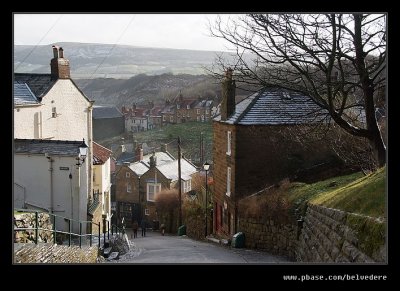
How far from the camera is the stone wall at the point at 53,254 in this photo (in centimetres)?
778

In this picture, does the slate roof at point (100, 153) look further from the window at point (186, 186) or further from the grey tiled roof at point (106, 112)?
the window at point (186, 186)

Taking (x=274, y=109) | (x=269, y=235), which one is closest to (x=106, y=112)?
(x=269, y=235)

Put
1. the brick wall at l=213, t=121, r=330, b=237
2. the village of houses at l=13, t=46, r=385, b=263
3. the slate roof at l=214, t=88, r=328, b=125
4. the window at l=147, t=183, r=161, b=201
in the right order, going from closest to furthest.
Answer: the village of houses at l=13, t=46, r=385, b=263 < the slate roof at l=214, t=88, r=328, b=125 < the window at l=147, t=183, r=161, b=201 < the brick wall at l=213, t=121, r=330, b=237

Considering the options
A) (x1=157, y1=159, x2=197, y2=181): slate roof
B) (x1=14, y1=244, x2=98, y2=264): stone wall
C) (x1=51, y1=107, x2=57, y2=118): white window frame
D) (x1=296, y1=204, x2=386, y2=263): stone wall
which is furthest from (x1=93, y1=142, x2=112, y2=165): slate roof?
(x1=296, y1=204, x2=386, y2=263): stone wall

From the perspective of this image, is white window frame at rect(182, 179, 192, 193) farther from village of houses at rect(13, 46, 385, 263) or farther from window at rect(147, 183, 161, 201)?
window at rect(147, 183, 161, 201)

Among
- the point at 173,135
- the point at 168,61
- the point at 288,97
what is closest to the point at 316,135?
the point at 288,97

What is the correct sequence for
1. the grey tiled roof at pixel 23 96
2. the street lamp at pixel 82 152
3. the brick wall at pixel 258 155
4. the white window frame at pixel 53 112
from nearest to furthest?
the grey tiled roof at pixel 23 96
the street lamp at pixel 82 152
the white window frame at pixel 53 112
the brick wall at pixel 258 155

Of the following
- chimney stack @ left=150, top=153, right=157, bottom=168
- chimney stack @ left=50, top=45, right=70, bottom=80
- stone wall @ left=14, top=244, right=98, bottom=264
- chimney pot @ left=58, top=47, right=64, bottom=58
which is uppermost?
chimney pot @ left=58, top=47, right=64, bottom=58

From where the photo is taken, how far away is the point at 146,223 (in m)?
14.6

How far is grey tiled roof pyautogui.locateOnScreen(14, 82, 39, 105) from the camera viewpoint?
9260mm

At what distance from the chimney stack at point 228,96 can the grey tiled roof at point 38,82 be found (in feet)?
12.6

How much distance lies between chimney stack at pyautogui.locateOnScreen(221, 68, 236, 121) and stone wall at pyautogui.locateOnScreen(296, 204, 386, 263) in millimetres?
3628

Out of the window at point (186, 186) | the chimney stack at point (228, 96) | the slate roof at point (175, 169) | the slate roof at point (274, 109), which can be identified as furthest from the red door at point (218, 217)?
the chimney stack at point (228, 96)

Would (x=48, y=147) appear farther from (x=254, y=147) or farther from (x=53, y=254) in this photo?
(x=254, y=147)
